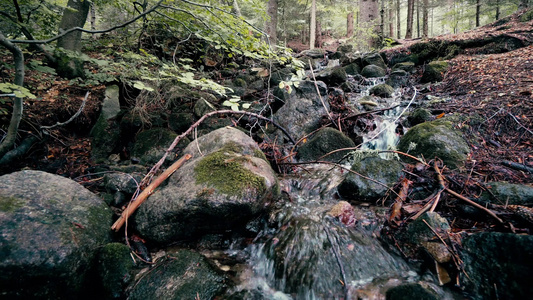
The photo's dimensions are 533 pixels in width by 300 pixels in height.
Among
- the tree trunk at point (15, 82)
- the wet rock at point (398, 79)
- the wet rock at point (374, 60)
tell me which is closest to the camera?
the tree trunk at point (15, 82)

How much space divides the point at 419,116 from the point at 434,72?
3.34 metres

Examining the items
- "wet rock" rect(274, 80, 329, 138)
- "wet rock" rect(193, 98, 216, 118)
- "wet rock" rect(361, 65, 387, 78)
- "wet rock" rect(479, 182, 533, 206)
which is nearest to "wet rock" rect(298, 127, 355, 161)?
"wet rock" rect(274, 80, 329, 138)

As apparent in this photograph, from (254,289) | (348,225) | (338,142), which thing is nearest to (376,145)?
(338,142)

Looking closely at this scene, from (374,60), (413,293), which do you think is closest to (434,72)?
(374,60)

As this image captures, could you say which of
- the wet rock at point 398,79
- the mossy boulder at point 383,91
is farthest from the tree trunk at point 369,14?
the mossy boulder at point 383,91

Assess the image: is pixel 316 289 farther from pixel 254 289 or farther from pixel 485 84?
pixel 485 84

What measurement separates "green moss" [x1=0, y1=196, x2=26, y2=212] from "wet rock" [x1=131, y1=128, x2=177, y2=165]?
2.59 metres

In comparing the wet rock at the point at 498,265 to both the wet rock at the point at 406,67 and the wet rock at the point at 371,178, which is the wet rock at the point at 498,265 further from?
the wet rock at the point at 406,67

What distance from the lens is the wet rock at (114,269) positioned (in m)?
2.30

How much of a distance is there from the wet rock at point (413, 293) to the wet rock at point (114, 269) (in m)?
2.67

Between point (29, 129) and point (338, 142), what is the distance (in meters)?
6.60

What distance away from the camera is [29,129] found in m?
4.66

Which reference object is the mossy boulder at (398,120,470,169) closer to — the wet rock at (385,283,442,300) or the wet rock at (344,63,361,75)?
the wet rock at (385,283,442,300)

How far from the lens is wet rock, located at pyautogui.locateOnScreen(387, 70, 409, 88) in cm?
812
